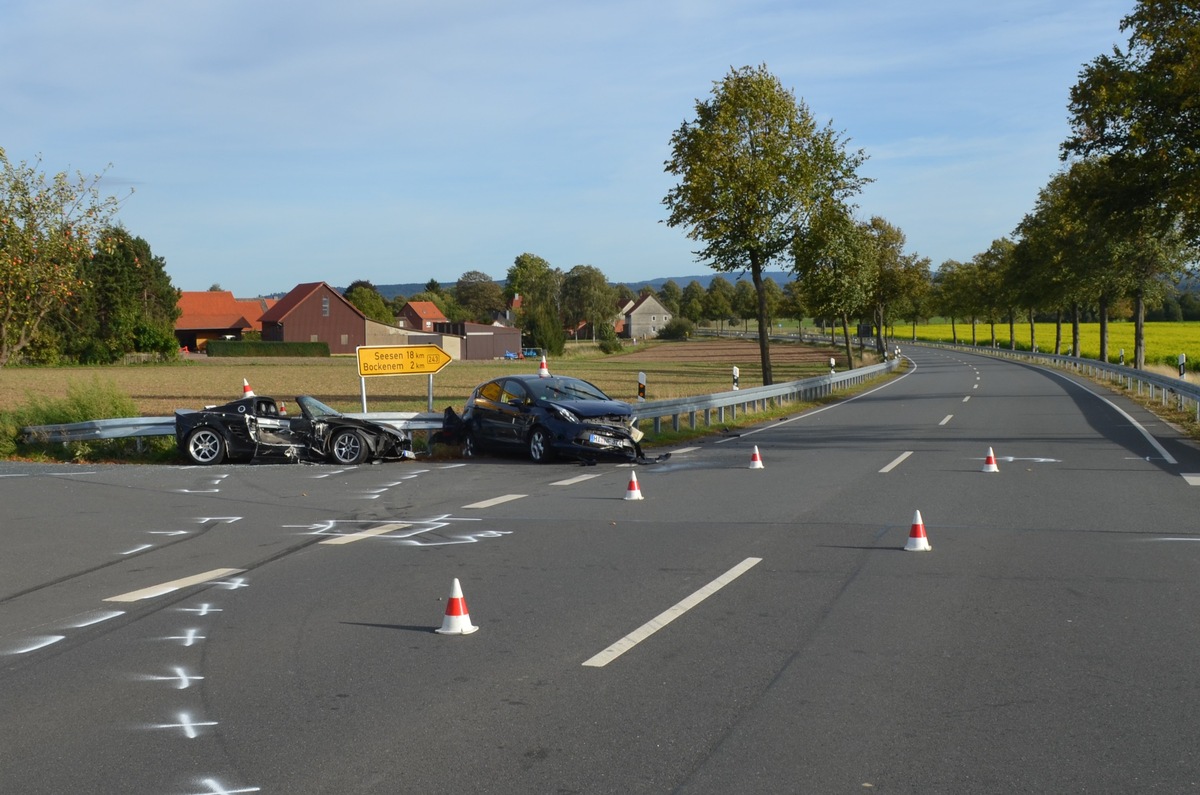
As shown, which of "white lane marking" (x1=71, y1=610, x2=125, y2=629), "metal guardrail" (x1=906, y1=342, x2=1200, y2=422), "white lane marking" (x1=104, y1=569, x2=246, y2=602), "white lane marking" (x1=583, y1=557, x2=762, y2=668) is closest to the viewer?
"white lane marking" (x1=583, y1=557, x2=762, y2=668)

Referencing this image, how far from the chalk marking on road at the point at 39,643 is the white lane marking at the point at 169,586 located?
105cm

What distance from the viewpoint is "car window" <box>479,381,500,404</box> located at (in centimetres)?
1816

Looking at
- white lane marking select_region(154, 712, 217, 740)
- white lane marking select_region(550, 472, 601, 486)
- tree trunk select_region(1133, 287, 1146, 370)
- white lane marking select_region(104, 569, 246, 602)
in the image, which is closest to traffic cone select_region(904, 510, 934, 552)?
white lane marking select_region(104, 569, 246, 602)

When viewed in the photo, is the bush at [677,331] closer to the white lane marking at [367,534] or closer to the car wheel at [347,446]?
the car wheel at [347,446]

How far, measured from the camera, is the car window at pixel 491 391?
1816 centimetres

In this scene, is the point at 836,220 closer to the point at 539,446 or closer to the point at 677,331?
the point at 539,446

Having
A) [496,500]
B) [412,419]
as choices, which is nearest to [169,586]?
[496,500]

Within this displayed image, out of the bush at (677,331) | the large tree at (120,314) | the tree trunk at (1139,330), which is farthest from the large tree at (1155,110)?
the bush at (677,331)

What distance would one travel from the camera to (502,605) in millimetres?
7566

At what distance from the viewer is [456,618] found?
267 inches

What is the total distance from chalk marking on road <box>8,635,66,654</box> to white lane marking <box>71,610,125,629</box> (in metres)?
0.26

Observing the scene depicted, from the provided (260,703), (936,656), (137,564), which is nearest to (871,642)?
(936,656)

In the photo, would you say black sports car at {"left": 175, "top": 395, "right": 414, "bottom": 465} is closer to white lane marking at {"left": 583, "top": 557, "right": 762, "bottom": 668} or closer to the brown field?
the brown field

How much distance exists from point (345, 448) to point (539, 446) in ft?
10.0
